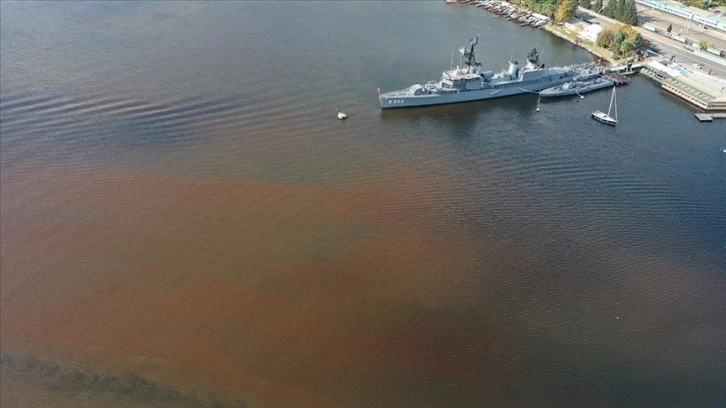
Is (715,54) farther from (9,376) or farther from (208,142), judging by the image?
(9,376)

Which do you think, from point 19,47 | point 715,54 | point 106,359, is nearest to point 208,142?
point 106,359

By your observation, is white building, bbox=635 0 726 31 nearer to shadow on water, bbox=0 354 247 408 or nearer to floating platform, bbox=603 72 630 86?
floating platform, bbox=603 72 630 86

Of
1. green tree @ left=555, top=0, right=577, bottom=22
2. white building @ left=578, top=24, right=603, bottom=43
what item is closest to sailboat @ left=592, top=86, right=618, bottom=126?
white building @ left=578, top=24, right=603, bottom=43

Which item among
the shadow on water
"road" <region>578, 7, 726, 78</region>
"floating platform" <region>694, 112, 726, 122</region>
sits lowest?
the shadow on water

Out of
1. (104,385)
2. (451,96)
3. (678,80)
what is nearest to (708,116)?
(678,80)

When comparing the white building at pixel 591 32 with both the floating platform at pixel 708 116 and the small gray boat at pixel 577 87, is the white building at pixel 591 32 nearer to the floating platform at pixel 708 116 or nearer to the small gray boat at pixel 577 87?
the small gray boat at pixel 577 87

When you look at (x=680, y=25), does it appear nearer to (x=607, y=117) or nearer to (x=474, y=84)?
(x=607, y=117)
